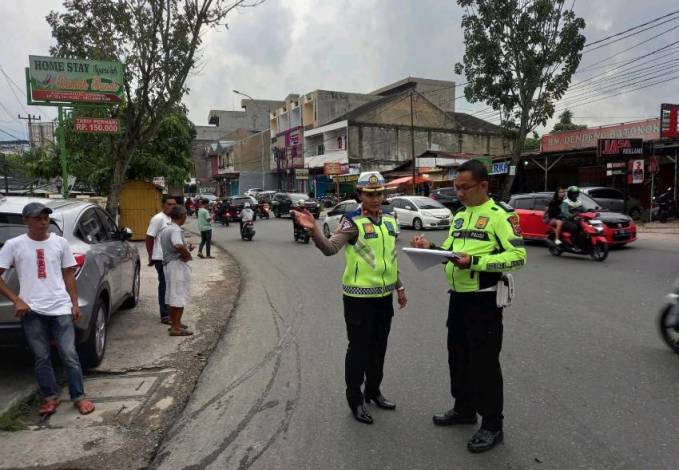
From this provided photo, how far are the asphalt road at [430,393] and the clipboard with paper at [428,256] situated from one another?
46.5 inches

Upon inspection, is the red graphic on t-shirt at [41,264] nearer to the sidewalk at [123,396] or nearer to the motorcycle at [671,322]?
the sidewalk at [123,396]

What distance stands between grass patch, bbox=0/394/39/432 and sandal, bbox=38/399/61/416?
0.40 feet

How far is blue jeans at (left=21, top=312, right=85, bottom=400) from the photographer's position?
4.02 meters

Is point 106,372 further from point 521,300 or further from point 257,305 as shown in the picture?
point 521,300

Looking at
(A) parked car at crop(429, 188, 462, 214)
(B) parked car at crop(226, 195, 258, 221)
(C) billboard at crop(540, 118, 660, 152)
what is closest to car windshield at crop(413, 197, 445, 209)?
(A) parked car at crop(429, 188, 462, 214)

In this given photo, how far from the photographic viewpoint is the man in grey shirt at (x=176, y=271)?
20.1ft

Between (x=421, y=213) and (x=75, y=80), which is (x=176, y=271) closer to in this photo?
(x=75, y=80)

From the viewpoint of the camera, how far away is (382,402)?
3.97 meters

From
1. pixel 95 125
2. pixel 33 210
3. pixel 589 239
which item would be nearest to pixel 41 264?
pixel 33 210

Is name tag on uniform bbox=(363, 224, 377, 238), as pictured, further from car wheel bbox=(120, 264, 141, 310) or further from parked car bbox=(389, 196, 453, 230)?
parked car bbox=(389, 196, 453, 230)

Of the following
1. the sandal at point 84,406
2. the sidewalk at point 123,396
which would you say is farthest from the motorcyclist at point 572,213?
the sandal at point 84,406

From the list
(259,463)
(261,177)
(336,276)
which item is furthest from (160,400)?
(261,177)

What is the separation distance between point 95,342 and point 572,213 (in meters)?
10.4

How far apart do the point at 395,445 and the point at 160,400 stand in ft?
6.74
